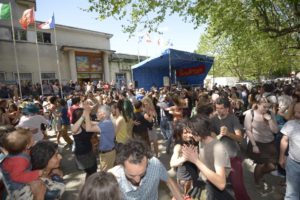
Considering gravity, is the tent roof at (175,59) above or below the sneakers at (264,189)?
above

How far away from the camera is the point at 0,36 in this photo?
1995 cm

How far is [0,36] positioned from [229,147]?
21176 millimetres

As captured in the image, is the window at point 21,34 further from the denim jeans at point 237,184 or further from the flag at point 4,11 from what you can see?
the denim jeans at point 237,184

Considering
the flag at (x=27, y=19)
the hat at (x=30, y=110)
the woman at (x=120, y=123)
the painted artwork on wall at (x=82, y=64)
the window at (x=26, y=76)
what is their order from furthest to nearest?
the painted artwork on wall at (x=82, y=64)
the window at (x=26, y=76)
the flag at (x=27, y=19)
the hat at (x=30, y=110)
the woman at (x=120, y=123)

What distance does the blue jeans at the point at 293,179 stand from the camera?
3428 millimetres

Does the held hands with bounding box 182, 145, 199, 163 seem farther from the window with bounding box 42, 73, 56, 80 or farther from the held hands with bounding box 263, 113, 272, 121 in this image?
the window with bounding box 42, 73, 56, 80

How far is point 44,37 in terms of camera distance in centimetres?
2266

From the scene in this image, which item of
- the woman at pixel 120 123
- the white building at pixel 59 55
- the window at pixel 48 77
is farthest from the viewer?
the window at pixel 48 77

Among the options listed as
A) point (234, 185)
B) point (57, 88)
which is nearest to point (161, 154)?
point (234, 185)

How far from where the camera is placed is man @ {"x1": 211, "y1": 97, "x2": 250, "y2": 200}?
3344 mm

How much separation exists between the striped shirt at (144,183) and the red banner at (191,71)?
16841 mm

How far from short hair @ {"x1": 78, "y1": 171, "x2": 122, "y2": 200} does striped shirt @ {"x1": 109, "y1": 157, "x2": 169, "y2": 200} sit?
60 cm

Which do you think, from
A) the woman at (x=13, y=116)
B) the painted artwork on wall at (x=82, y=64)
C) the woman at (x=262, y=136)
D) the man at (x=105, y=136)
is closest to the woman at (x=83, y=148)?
the man at (x=105, y=136)

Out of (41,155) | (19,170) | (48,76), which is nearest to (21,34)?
(48,76)
